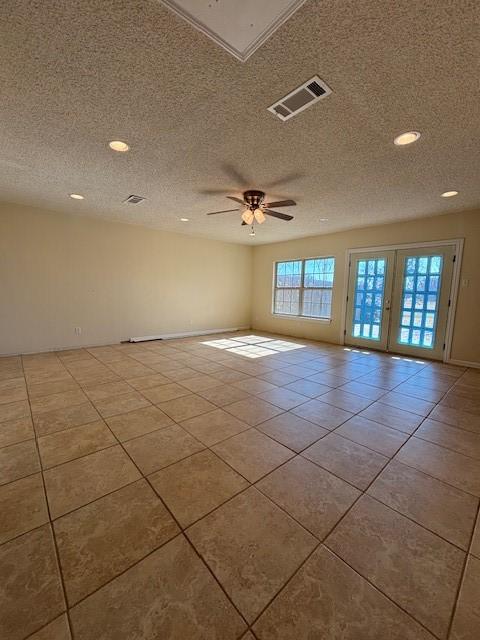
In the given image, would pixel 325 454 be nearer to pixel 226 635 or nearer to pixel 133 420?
pixel 226 635

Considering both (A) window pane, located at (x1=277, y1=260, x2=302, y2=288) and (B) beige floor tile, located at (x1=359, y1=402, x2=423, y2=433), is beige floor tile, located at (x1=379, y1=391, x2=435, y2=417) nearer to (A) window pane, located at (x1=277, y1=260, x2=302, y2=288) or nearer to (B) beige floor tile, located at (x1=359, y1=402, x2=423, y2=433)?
(B) beige floor tile, located at (x1=359, y1=402, x2=423, y2=433)

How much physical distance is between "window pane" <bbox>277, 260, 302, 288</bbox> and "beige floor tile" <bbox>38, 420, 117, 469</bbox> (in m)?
5.65

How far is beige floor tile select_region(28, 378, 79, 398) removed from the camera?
2.92m

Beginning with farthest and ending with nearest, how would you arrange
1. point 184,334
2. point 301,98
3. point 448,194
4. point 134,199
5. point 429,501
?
point 184,334 < point 134,199 < point 448,194 < point 301,98 < point 429,501

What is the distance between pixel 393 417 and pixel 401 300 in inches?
123

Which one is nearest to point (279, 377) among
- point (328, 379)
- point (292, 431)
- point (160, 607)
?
point (328, 379)

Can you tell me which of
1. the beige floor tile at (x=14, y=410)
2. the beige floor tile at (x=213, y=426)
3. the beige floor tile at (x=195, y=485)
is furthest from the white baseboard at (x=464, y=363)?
the beige floor tile at (x=14, y=410)

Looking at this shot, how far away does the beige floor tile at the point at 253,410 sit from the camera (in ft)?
→ 8.02

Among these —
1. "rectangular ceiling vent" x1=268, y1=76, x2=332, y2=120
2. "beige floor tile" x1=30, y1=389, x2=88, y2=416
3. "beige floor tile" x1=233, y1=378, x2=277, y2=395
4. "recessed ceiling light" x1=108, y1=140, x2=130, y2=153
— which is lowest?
"beige floor tile" x1=30, y1=389, x2=88, y2=416

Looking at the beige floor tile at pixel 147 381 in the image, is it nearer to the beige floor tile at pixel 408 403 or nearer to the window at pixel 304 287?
the beige floor tile at pixel 408 403

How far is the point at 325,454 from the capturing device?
195 cm

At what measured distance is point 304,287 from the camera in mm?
6652

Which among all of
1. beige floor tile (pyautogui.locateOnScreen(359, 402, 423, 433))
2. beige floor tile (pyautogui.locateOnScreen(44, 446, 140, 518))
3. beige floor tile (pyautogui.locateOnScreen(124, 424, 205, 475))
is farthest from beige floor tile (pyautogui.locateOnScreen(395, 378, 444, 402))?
beige floor tile (pyautogui.locateOnScreen(44, 446, 140, 518))

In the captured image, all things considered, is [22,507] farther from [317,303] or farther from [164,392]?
[317,303]
